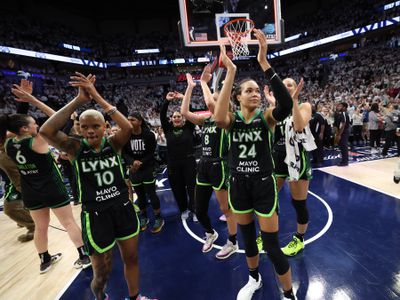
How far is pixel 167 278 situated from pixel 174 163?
1.99m

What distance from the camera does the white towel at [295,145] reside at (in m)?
3.03

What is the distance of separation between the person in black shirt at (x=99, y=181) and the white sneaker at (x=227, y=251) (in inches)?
60.9

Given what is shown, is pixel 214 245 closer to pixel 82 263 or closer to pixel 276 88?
pixel 82 263

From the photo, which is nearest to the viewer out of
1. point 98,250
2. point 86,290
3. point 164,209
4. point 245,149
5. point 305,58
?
point 98,250

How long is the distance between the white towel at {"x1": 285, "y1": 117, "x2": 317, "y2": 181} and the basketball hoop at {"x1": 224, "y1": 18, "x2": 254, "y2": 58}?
3551mm

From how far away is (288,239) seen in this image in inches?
146

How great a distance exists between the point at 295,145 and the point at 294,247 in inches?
60.6

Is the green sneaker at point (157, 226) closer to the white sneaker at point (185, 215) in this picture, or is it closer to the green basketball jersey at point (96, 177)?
the white sneaker at point (185, 215)

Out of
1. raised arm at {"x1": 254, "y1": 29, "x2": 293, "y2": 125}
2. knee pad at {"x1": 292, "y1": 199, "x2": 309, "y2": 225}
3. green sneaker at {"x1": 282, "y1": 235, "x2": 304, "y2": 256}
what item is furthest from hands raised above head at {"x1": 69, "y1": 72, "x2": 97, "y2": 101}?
green sneaker at {"x1": 282, "y1": 235, "x2": 304, "y2": 256}

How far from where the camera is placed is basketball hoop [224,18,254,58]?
5.86m

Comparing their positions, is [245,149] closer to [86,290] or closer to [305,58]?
[86,290]

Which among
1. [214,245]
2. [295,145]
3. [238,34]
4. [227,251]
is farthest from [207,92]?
[238,34]

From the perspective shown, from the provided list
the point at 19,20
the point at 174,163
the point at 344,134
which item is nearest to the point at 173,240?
the point at 174,163

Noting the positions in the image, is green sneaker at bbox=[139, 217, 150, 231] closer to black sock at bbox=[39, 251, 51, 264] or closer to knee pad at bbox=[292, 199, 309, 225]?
black sock at bbox=[39, 251, 51, 264]
